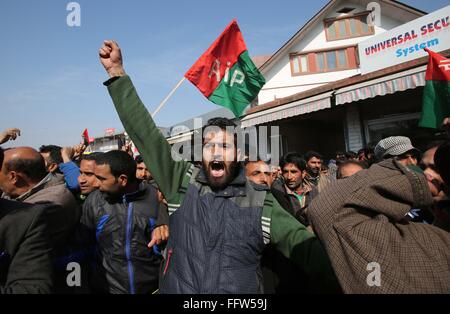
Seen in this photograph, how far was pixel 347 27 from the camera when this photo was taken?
48.8 feet

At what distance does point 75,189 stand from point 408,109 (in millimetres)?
8351

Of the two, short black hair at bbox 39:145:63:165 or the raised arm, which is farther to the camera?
short black hair at bbox 39:145:63:165

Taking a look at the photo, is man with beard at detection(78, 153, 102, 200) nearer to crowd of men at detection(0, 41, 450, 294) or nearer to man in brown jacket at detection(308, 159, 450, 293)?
crowd of men at detection(0, 41, 450, 294)

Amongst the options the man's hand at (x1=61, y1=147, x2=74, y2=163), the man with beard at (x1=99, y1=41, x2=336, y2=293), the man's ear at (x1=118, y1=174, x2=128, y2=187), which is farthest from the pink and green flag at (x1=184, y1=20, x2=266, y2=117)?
the man with beard at (x1=99, y1=41, x2=336, y2=293)

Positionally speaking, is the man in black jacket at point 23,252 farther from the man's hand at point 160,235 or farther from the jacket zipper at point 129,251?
the jacket zipper at point 129,251

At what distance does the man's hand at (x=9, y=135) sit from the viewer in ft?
9.98

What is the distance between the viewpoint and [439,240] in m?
1.02

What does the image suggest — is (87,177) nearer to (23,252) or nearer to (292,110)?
(23,252)

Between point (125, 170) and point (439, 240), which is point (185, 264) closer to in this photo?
point (439, 240)

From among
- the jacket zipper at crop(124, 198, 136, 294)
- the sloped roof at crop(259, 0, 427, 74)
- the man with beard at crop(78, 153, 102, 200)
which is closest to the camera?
the jacket zipper at crop(124, 198, 136, 294)

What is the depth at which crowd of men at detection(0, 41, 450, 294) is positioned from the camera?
979 mm

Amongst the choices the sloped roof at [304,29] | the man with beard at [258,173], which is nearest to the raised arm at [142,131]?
the man with beard at [258,173]

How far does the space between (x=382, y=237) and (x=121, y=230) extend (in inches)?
74.8

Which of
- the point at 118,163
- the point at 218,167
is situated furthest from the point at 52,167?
the point at 218,167
